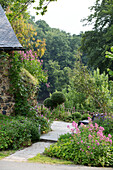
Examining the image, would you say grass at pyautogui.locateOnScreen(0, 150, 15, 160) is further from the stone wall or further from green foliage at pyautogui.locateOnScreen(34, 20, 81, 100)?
green foliage at pyautogui.locateOnScreen(34, 20, 81, 100)

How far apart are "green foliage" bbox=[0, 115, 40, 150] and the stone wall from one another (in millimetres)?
327

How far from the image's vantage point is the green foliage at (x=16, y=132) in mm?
6176

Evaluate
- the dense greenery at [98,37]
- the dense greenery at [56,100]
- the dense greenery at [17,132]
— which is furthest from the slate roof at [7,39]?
the dense greenery at [98,37]

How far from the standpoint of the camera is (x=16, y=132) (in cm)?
646

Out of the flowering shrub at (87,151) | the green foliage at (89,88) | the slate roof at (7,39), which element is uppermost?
the slate roof at (7,39)

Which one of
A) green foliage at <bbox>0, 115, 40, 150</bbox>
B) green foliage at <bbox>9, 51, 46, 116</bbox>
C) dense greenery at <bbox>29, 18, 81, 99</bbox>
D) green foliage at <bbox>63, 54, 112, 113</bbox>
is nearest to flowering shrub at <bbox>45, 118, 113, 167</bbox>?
green foliage at <bbox>0, 115, 40, 150</bbox>

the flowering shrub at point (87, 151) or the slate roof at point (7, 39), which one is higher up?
the slate roof at point (7, 39)

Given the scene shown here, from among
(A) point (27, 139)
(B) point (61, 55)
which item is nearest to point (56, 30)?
(B) point (61, 55)

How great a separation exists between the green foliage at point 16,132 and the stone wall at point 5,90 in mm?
327

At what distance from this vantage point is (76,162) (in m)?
5.07

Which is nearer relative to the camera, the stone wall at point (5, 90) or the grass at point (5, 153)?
the grass at point (5, 153)

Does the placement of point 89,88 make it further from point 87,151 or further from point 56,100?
point 87,151

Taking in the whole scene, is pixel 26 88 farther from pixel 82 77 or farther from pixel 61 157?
pixel 82 77

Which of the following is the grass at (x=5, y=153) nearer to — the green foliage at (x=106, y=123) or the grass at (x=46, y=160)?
the grass at (x=46, y=160)
